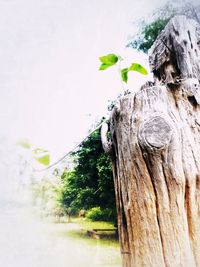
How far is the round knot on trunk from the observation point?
547mm

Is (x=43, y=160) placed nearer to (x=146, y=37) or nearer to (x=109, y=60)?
(x=109, y=60)

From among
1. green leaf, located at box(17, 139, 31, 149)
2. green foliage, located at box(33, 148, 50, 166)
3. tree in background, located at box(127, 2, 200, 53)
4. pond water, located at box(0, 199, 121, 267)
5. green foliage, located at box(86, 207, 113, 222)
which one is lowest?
pond water, located at box(0, 199, 121, 267)

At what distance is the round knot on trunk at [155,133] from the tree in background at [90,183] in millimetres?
1113

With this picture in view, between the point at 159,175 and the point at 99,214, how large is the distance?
1.45 meters

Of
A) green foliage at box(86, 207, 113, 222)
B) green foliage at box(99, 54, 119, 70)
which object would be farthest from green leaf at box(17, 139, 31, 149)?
green foliage at box(86, 207, 113, 222)

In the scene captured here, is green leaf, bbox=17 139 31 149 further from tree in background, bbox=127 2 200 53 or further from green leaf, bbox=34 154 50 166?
tree in background, bbox=127 2 200 53

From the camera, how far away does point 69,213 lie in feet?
5.78

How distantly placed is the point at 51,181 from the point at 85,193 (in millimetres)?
552

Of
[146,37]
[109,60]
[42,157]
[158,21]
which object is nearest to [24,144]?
[42,157]

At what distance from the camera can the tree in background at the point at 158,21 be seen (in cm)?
132

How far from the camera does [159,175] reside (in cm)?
55

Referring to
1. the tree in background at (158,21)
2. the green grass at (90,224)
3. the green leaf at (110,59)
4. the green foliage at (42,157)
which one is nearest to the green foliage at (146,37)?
the tree in background at (158,21)

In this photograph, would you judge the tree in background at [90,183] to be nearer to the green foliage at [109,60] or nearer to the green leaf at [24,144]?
the green leaf at [24,144]

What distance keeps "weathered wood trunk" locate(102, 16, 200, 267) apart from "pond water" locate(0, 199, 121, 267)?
0.55 m
